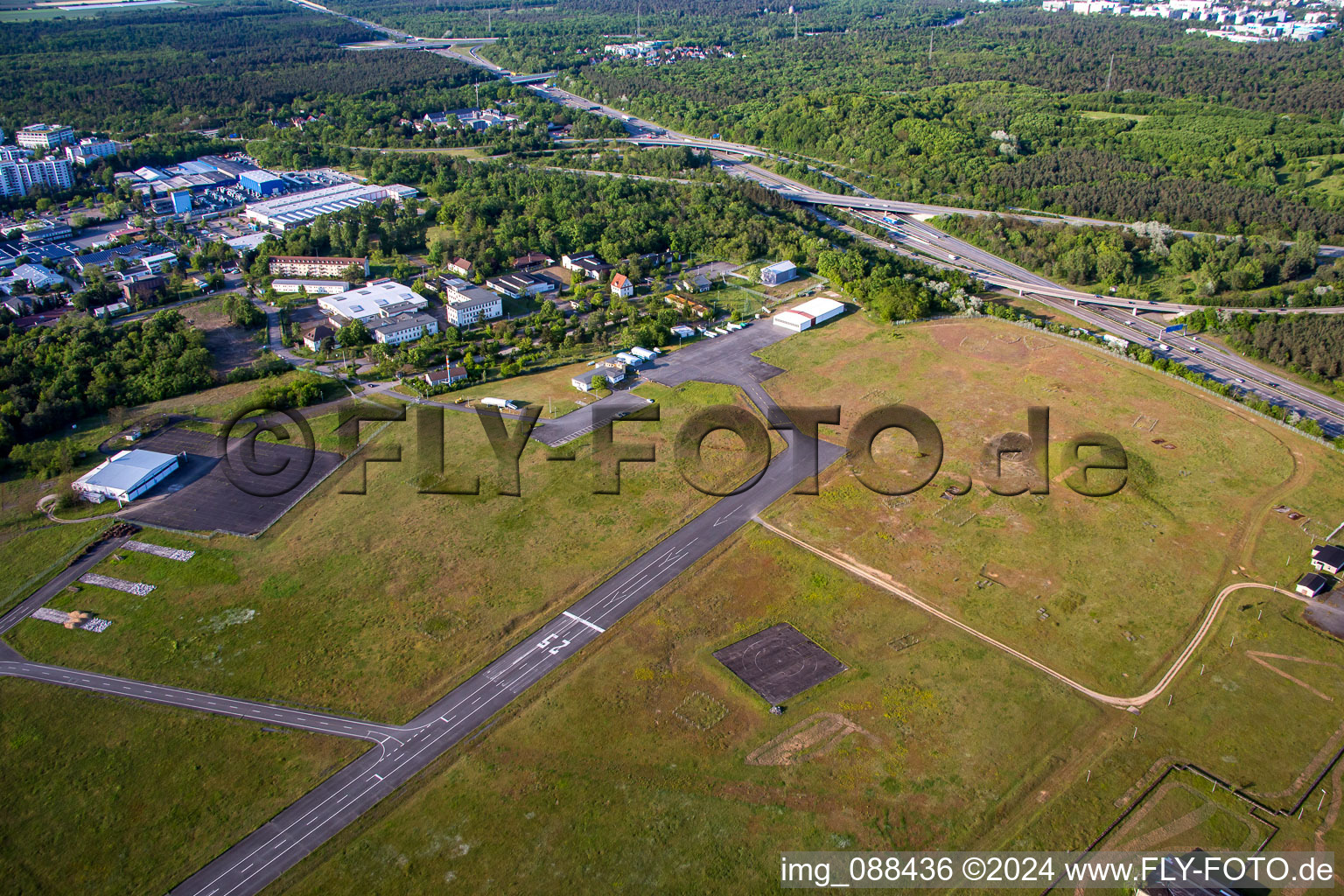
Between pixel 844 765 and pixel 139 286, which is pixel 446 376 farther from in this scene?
pixel 844 765

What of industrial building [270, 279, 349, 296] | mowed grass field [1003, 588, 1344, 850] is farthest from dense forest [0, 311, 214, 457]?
mowed grass field [1003, 588, 1344, 850]

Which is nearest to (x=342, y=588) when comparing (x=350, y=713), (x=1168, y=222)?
Result: (x=350, y=713)

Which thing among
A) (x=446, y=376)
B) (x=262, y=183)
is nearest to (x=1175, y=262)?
(x=446, y=376)

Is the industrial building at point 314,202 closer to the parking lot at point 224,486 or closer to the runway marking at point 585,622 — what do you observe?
the parking lot at point 224,486

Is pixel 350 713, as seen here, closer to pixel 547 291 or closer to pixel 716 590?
pixel 716 590

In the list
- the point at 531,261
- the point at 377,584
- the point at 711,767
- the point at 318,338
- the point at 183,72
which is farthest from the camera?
the point at 183,72

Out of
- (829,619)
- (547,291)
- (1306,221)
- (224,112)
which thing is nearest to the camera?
(829,619)

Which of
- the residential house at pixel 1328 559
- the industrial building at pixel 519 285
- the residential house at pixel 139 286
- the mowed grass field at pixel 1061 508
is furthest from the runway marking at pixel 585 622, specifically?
the residential house at pixel 139 286
